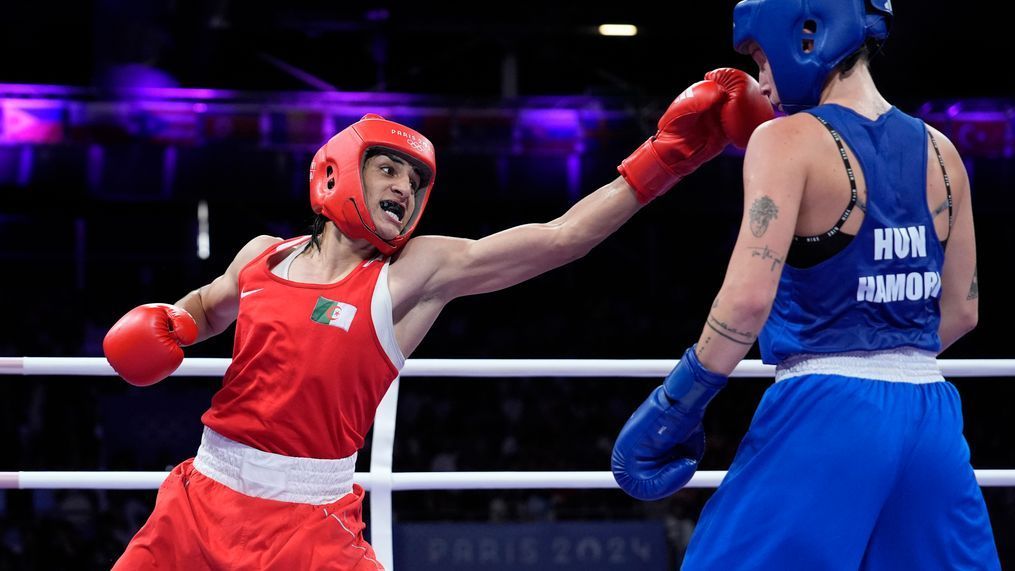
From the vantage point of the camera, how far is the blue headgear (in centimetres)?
184

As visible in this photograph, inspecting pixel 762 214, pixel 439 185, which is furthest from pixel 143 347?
pixel 439 185

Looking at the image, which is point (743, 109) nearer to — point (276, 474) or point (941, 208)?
point (941, 208)

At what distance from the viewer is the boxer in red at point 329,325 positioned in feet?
6.99

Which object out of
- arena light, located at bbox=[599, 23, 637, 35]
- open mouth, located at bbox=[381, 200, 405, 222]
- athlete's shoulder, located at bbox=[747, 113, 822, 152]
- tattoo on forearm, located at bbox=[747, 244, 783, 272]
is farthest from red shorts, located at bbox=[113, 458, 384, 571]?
arena light, located at bbox=[599, 23, 637, 35]

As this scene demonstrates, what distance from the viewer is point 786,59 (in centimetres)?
187

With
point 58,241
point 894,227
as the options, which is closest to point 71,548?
point 58,241

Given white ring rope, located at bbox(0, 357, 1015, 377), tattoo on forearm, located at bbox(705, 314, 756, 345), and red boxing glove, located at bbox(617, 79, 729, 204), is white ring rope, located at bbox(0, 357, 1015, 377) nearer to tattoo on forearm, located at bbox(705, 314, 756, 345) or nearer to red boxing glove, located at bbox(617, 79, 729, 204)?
red boxing glove, located at bbox(617, 79, 729, 204)

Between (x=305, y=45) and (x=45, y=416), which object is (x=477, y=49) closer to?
(x=305, y=45)

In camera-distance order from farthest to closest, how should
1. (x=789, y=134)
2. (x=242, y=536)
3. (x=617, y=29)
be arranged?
(x=617, y=29) → (x=242, y=536) → (x=789, y=134)

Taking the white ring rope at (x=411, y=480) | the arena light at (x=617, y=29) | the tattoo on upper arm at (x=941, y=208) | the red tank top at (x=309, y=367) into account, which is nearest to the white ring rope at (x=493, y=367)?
the white ring rope at (x=411, y=480)

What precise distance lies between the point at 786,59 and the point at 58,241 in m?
8.81

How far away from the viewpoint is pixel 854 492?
1.68 m

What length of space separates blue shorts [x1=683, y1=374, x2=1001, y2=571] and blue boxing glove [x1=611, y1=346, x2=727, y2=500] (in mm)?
123

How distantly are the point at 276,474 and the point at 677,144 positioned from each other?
111 cm
